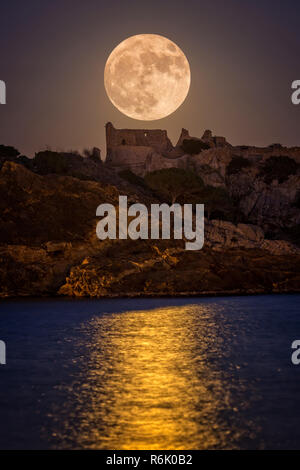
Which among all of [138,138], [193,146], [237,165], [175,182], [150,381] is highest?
[138,138]

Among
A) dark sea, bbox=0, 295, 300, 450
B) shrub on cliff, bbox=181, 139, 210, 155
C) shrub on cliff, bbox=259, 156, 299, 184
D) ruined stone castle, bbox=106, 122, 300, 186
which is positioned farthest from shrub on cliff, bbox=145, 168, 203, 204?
shrub on cliff, bbox=181, 139, 210, 155

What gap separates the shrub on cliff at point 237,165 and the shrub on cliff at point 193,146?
1363cm

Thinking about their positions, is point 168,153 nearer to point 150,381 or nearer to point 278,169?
point 278,169

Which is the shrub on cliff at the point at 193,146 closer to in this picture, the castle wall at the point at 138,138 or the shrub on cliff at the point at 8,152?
the castle wall at the point at 138,138

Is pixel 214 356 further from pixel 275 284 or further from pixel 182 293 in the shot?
pixel 275 284

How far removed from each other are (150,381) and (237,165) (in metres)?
87.8

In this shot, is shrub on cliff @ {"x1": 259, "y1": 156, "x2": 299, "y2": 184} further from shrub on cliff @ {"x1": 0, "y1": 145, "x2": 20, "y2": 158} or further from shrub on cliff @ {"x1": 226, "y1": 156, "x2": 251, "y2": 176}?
shrub on cliff @ {"x1": 0, "y1": 145, "x2": 20, "y2": 158}

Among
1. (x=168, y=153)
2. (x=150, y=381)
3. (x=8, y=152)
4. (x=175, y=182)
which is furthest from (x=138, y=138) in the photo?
(x=150, y=381)

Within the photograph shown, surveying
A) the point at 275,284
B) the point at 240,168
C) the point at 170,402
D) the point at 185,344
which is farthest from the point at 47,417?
the point at 240,168

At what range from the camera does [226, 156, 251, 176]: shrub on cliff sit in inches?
3878

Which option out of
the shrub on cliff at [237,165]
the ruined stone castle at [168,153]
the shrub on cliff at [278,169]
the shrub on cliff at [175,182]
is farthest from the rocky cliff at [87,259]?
the shrub on cliff at [237,165]

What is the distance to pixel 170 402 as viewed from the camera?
1234 cm

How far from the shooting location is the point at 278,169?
96375 millimetres
